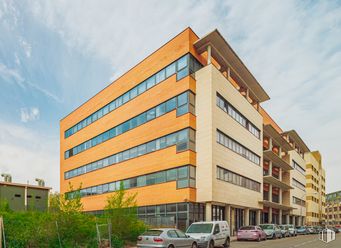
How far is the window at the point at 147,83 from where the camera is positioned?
34312 mm

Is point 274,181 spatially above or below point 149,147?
below

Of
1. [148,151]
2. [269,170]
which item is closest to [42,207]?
[148,151]

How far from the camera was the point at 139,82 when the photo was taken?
40594mm

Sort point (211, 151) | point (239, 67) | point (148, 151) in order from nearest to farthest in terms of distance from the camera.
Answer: point (211, 151), point (148, 151), point (239, 67)

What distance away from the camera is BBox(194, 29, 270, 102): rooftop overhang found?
3412cm

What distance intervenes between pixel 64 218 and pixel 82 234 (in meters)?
1.45

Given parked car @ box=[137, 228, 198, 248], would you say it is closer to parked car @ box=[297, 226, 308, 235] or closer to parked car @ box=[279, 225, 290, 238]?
parked car @ box=[279, 225, 290, 238]

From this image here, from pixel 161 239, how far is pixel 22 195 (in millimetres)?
46381

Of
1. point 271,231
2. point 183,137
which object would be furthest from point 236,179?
point 183,137

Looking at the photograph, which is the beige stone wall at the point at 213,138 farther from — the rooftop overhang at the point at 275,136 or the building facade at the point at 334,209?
the building facade at the point at 334,209

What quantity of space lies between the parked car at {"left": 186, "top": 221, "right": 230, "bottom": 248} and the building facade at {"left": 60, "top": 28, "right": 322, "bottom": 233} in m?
7.18

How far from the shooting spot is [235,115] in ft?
133

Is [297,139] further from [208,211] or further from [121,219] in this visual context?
[121,219]

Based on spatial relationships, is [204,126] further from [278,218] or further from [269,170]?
[278,218]
